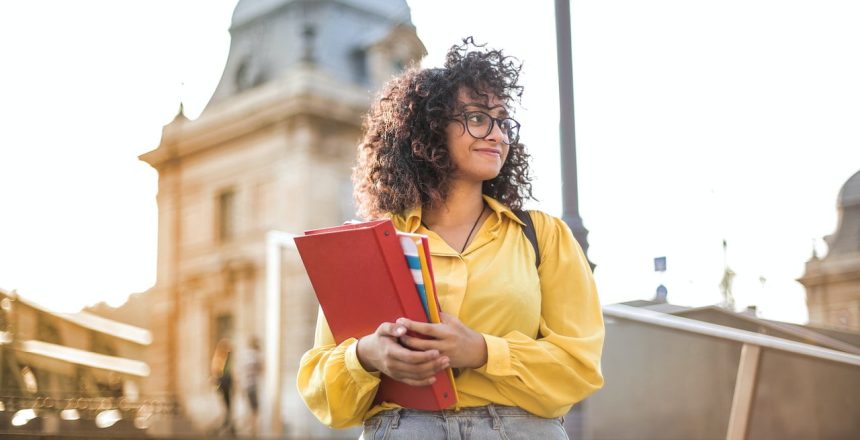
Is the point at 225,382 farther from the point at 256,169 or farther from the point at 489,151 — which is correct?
the point at 489,151

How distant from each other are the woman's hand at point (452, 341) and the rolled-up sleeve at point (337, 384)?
15 centimetres

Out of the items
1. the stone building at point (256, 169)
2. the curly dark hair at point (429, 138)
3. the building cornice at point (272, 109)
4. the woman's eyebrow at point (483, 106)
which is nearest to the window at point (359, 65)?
the stone building at point (256, 169)

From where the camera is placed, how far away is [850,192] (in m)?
4.54

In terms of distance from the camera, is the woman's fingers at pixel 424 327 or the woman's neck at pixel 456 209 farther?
the woman's neck at pixel 456 209

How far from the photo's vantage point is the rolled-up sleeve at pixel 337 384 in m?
1.85

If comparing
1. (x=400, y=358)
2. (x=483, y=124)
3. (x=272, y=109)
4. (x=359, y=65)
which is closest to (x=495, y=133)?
(x=483, y=124)

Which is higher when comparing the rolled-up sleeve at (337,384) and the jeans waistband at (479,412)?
the rolled-up sleeve at (337,384)

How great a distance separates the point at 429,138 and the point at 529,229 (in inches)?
12.6

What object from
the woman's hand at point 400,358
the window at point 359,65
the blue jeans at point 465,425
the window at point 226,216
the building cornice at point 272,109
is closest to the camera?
the woman's hand at point 400,358

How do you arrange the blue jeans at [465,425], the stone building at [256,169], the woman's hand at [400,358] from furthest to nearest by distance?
1. the stone building at [256,169]
2. the blue jeans at [465,425]
3. the woman's hand at [400,358]

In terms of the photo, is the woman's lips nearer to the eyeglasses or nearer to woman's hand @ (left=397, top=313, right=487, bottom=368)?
the eyeglasses

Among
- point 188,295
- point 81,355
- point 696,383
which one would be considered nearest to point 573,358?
point 696,383

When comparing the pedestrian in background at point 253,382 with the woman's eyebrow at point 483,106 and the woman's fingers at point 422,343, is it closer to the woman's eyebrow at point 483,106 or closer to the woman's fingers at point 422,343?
the woman's eyebrow at point 483,106

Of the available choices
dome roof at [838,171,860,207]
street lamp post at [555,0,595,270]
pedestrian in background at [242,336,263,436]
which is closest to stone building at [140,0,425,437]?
pedestrian in background at [242,336,263,436]
